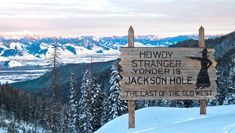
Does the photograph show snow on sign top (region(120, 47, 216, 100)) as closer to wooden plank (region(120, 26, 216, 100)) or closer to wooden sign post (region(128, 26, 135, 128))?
wooden plank (region(120, 26, 216, 100))

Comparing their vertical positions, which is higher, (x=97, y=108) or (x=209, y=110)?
(x=209, y=110)

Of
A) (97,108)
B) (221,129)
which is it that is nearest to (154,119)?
(221,129)

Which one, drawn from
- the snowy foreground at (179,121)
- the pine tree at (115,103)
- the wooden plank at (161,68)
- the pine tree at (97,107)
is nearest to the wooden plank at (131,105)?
the wooden plank at (161,68)

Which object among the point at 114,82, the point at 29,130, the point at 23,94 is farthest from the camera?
the point at 23,94

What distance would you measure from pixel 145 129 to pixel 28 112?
4899 inches

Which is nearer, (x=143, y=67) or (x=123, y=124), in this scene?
(x=143, y=67)

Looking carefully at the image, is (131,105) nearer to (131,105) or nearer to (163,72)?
(131,105)

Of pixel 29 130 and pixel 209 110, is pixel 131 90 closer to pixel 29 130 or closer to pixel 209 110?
pixel 209 110

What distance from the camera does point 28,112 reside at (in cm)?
13700

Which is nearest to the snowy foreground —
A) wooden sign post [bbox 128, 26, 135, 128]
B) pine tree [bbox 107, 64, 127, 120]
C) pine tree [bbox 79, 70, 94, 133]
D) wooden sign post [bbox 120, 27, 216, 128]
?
wooden sign post [bbox 128, 26, 135, 128]

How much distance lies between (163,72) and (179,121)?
1.70m

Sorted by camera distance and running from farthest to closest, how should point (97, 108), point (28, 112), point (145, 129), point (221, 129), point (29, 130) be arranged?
point (28, 112), point (29, 130), point (97, 108), point (145, 129), point (221, 129)

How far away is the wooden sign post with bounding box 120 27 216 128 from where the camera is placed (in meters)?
16.4

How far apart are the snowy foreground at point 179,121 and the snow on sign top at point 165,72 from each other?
1.02m
